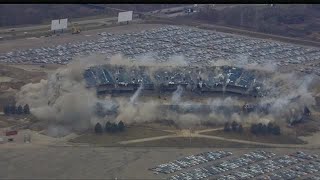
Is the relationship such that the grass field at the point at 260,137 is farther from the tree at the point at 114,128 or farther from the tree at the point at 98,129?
the tree at the point at 98,129

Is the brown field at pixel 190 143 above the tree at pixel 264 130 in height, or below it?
below

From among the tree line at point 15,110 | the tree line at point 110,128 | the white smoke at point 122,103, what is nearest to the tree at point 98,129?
the tree line at point 110,128

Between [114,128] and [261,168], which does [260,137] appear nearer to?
[261,168]

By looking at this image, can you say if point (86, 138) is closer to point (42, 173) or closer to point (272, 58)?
point (42, 173)

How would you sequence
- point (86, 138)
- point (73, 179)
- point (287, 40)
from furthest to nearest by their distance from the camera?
point (287, 40)
point (86, 138)
point (73, 179)

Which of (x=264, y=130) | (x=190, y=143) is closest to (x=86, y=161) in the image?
(x=190, y=143)

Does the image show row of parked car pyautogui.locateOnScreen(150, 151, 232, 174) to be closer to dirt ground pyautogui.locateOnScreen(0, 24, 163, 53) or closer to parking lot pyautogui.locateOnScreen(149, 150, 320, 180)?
parking lot pyautogui.locateOnScreen(149, 150, 320, 180)

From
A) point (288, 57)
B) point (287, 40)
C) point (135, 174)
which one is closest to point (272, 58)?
point (288, 57)
